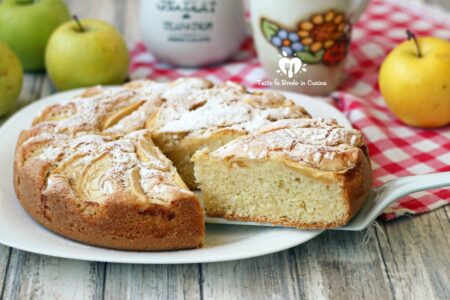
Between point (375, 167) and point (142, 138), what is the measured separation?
71 cm

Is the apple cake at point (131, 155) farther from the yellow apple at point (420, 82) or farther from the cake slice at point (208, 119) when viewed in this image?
the yellow apple at point (420, 82)

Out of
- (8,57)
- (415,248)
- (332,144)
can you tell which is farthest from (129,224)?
(8,57)

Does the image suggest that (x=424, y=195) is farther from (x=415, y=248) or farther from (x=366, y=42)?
(x=366, y=42)

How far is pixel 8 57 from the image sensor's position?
7.93ft

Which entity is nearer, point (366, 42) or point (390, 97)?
point (390, 97)

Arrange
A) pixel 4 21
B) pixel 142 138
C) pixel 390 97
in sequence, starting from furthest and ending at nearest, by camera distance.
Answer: pixel 4 21
pixel 390 97
pixel 142 138

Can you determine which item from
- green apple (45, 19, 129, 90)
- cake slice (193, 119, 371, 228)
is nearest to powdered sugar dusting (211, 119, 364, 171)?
cake slice (193, 119, 371, 228)

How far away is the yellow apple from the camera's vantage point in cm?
221

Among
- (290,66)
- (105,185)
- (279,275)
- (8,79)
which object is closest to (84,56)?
(8,79)

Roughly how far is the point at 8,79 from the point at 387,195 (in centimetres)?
136

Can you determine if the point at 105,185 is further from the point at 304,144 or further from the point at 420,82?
the point at 420,82

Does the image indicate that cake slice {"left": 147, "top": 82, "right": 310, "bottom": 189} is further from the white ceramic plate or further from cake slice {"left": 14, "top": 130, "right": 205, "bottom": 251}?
the white ceramic plate

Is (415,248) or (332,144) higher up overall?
(332,144)

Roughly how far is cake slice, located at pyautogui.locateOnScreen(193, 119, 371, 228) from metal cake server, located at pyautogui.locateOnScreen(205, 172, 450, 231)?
0.10 ft
